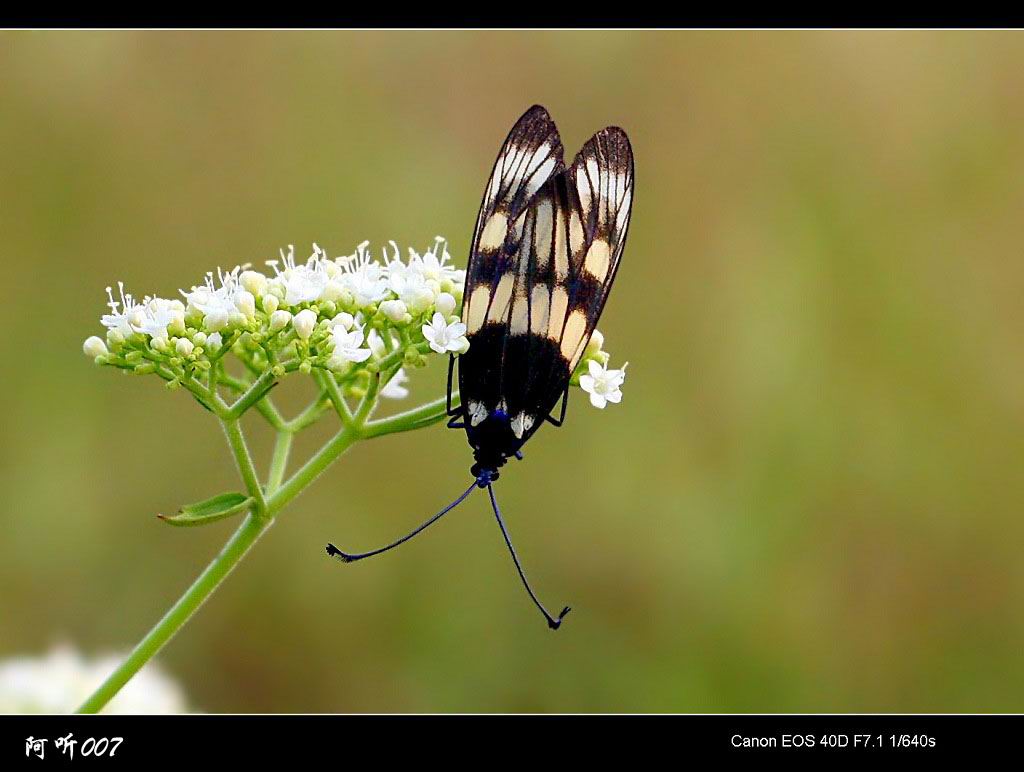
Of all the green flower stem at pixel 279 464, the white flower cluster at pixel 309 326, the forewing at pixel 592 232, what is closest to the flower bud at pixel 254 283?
the white flower cluster at pixel 309 326

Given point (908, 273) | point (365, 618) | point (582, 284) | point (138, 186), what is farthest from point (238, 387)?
point (908, 273)

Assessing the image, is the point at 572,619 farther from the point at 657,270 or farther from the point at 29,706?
the point at 29,706

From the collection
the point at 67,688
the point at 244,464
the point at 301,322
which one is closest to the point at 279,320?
the point at 301,322

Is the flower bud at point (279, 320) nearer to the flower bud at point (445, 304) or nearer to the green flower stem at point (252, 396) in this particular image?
the green flower stem at point (252, 396)

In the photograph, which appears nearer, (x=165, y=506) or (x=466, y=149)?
(x=165, y=506)

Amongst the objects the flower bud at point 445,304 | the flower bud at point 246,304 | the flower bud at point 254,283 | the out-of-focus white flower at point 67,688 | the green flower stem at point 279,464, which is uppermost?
the flower bud at point 254,283

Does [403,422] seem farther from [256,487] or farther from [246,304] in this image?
[246,304]
